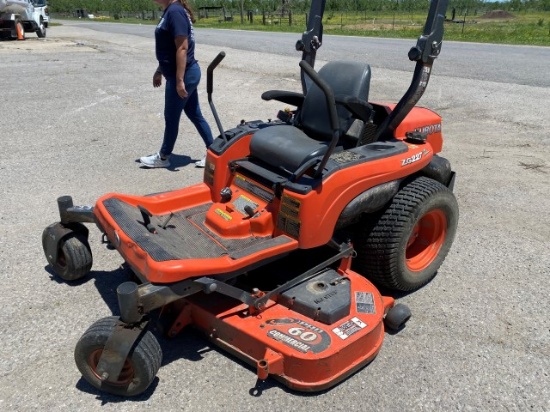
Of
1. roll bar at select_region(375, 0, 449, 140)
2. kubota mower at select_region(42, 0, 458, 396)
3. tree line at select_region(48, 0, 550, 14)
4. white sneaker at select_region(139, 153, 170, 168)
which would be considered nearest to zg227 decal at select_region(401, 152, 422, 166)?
kubota mower at select_region(42, 0, 458, 396)

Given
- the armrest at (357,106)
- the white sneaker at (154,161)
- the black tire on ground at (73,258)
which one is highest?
the armrest at (357,106)

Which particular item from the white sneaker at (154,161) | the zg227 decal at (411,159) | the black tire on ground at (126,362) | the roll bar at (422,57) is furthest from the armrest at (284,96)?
the white sneaker at (154,161)

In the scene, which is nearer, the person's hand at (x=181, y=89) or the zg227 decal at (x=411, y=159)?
the zg227 decal at (x=411, y=159)

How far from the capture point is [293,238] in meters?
2.91

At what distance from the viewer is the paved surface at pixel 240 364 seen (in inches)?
100

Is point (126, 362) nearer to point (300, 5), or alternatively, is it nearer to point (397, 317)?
point (397, 317)

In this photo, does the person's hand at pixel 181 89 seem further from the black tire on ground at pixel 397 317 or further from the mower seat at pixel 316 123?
the black tire on ground at pixel 397 317

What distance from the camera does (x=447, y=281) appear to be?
3557 mm

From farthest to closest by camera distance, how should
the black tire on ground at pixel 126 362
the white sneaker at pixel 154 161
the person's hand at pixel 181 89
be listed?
the white sneaker at pixel 154 161
the person's hand at pixel 181 89
the black tire on ground at pixel 126 362

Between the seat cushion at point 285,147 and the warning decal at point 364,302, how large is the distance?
816mm

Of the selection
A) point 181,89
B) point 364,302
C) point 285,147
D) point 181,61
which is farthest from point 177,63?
point 364,302

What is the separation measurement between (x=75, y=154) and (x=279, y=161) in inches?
150

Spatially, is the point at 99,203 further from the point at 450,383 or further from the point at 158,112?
the point at 158,112

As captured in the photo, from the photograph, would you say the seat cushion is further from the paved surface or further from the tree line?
the tree line
